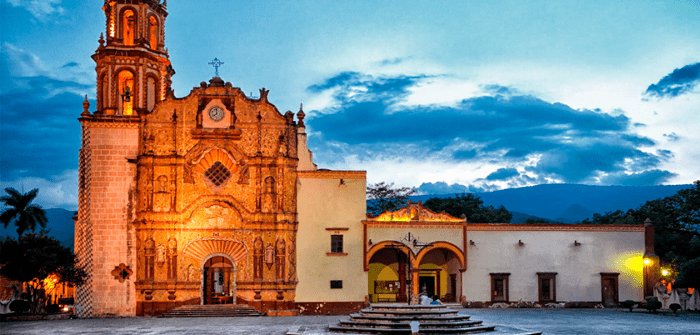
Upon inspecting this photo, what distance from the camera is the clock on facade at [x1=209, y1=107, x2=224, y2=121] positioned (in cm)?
3775

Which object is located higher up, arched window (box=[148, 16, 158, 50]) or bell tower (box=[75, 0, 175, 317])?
arched window (box=[148, 16, 158, 50])

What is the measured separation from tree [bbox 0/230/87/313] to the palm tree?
636 inches

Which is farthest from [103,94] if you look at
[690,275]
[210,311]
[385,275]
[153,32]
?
[690,275]

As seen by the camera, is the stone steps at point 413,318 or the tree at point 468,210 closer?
the stone steps at point 413,318

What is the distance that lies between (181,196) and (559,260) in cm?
1983

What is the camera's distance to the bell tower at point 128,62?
38062 millimetres

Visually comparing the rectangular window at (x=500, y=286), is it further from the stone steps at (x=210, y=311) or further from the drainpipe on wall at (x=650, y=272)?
the stone steps at (x=210, y=311)

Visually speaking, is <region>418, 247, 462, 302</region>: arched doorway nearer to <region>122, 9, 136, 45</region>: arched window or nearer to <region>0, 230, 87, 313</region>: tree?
<region>0, 230, 87, 313</region>: tree

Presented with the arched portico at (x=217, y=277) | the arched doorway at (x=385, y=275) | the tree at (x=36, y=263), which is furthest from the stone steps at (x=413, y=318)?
the tree at (x=36, y=263)

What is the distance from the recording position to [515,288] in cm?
3922

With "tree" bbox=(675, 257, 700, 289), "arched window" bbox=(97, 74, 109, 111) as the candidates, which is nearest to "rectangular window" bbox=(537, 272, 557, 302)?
"tree" bbox=(675, 257, 700, 289)

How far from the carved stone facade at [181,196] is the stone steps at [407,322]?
1206 centimetres

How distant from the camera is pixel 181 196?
1459 inches

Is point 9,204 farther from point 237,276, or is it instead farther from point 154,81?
point 237,276
